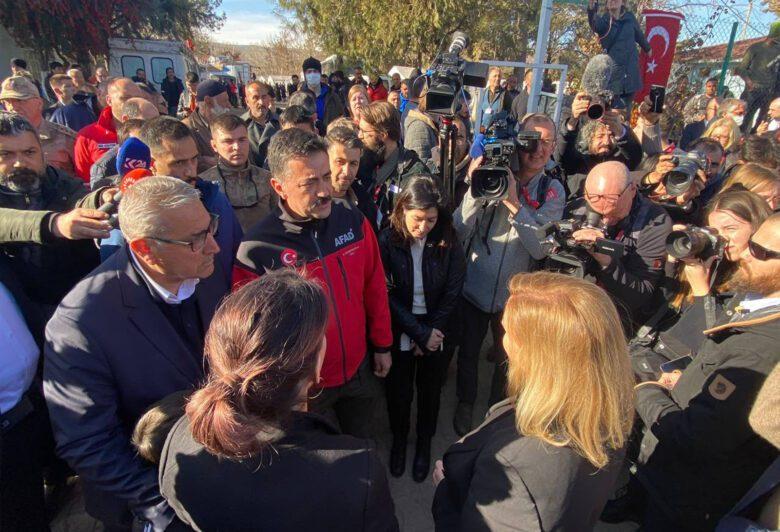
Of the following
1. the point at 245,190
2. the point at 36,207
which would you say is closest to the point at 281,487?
the point at 36,207

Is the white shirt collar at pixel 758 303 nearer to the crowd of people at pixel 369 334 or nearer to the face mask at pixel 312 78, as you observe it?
the crowd of people at pixel 369 334

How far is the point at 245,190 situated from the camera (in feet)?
10.1

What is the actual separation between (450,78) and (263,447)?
2294mm

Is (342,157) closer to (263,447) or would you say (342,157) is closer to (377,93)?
(263,447)

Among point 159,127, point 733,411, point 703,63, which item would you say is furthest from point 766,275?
point 703,63

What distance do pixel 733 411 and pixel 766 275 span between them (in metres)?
0.52

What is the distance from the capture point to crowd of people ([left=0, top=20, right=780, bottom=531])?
1.08 metres

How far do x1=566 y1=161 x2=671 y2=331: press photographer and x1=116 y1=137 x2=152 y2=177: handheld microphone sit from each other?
2.44 metres

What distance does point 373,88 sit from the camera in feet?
33.2

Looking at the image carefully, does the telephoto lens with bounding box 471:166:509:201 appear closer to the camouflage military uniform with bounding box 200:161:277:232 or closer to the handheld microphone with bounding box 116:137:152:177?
the camouflage military uniform with bounding box 200:161:277:232

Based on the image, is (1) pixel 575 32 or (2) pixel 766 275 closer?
(2) pixel 766 275

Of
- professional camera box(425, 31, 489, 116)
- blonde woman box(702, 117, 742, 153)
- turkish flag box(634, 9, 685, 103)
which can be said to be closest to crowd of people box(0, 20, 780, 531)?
professional camera box(425, 31, 489, 116)

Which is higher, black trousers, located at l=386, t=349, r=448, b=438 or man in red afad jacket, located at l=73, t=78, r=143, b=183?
man in red afad jacket, located at l=73, t=78, r=143, b=183

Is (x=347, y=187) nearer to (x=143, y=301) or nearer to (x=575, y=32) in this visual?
(x=143, y=301)
